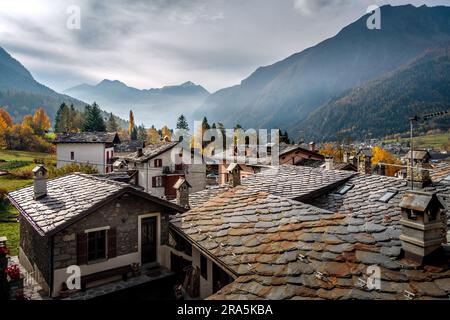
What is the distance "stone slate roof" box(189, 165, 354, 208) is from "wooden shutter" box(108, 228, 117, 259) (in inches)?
172

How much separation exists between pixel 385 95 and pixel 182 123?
4458 inches

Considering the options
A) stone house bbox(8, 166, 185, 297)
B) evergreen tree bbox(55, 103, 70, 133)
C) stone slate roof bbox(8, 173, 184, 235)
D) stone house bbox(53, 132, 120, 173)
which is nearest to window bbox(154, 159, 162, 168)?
stone house bbox(53, 132, 120, 173)

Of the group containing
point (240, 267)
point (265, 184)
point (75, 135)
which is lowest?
point (240, 267)

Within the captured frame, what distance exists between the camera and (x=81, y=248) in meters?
10.8

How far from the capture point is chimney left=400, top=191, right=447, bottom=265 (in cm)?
491

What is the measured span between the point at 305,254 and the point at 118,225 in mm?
8436

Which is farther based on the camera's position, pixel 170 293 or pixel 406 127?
pixel 406 127

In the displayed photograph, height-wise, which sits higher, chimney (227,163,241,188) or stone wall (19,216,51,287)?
chimney (227,163,241,188)

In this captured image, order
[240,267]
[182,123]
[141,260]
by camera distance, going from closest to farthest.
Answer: [240,267]
[141,260]
[182,123]

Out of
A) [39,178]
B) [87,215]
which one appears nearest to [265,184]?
[87,215]

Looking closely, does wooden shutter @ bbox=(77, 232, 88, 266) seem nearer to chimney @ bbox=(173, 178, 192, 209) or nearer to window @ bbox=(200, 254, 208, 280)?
window @ bbox=(200, 254, 208, 280)

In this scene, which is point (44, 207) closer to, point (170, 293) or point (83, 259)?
point (83, 259)

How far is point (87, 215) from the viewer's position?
1073 cm

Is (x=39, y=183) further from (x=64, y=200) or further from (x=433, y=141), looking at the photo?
(x=433, y=141)
